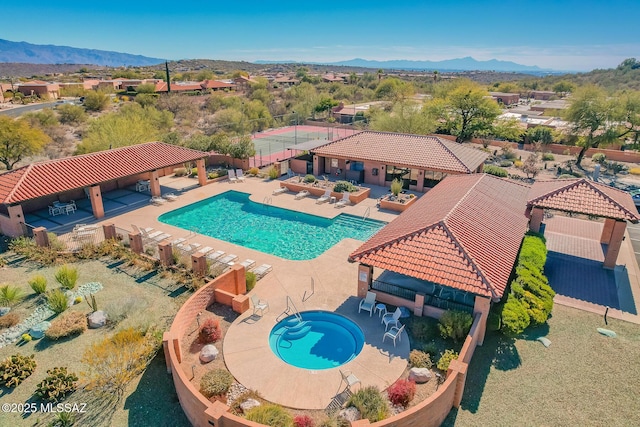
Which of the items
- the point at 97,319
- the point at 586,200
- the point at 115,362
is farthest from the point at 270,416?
the point at 586,200

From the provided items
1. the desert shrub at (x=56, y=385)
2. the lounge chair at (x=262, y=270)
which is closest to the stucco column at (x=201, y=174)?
the lounge chair at (x=262, y=270)

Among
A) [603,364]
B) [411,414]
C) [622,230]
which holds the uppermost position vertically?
[622,230]

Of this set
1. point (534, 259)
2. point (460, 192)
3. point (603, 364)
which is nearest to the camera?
point (603, 364)

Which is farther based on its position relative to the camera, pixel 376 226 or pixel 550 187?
pixel 376 226

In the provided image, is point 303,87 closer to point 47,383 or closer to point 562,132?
point 562,132

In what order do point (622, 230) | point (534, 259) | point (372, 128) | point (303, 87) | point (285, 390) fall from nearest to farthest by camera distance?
point (285, 390), point (534, 259), point (622, 230), point (372, 128), point (303, 87)

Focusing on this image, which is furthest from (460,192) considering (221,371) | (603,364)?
(221,371)

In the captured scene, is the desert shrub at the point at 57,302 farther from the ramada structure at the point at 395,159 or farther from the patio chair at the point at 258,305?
the ramada structure at the point at 395,159
